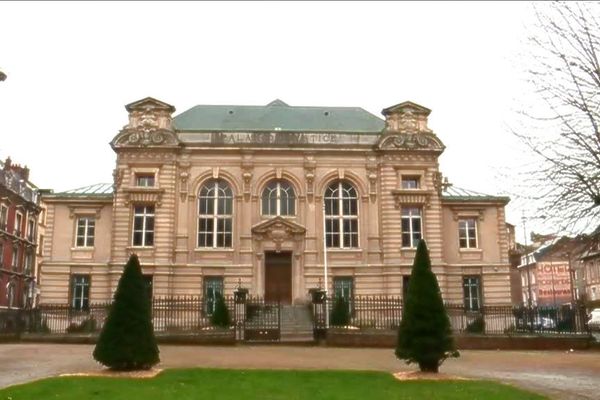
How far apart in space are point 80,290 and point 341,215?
17.9 m

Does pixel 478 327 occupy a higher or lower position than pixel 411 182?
lower

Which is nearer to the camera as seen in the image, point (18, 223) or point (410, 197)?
point (410, 197)

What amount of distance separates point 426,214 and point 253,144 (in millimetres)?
12421

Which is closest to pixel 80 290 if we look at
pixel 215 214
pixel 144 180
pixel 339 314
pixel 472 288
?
pixel 144 180

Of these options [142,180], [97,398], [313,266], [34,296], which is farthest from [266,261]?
[34,296]

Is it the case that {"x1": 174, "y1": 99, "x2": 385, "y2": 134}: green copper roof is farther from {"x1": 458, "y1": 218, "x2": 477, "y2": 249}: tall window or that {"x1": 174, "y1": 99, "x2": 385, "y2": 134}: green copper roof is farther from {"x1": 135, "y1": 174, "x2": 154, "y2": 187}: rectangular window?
{"x1": 458, "y1": 218, "x2": 477, "y2": 249}: tall window

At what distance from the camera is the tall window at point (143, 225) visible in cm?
4091

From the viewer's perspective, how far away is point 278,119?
46.6 metres

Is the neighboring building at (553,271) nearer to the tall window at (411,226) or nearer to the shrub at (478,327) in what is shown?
the shrub at (478,327)

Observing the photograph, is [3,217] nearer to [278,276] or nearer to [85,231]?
[85,231]

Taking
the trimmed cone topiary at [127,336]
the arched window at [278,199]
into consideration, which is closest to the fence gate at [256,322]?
the arched window at [278,199]

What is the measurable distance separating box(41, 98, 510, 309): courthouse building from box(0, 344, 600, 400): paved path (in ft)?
49.6

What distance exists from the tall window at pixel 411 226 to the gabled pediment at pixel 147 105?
683 inches

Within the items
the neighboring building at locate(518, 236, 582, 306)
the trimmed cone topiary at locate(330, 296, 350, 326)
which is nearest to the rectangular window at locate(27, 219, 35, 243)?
the trimmed cone topiary at locate(330, 296, 350, 326)
